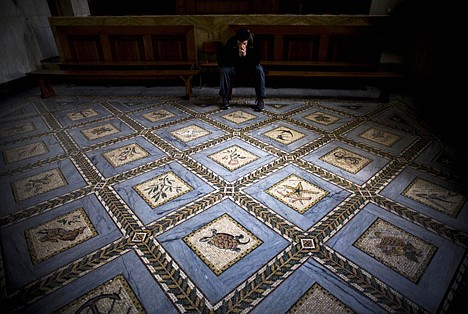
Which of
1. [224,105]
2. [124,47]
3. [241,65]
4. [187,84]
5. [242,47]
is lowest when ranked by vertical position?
[224,105]

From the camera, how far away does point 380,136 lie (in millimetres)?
3062

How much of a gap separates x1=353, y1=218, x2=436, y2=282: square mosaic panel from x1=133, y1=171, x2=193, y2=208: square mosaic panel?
1.34 meters

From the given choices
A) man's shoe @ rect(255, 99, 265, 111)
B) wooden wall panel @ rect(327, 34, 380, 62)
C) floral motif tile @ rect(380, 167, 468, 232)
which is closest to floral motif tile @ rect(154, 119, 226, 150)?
man's shoe @ rect(255, 99, 265, 111)

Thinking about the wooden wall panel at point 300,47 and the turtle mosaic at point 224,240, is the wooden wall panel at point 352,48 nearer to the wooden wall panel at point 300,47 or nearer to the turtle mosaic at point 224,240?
the wooden wall panel at point 300,47

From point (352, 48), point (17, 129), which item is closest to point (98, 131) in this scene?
point (17, 129)

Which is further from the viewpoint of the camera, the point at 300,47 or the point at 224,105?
the point at 300,47

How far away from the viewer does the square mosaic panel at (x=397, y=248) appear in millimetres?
1561

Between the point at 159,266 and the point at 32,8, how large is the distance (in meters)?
6.46

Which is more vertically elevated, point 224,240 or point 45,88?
point 45,88

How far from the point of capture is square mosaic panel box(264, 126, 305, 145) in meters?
3.00

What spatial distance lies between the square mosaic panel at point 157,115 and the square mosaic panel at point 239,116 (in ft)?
2.52

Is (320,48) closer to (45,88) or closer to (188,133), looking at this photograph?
(188,133)

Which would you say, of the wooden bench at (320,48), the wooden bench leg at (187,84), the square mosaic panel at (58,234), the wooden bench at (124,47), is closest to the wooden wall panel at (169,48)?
the wooden bench at (124,47)

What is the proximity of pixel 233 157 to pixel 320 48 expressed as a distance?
3.16m
